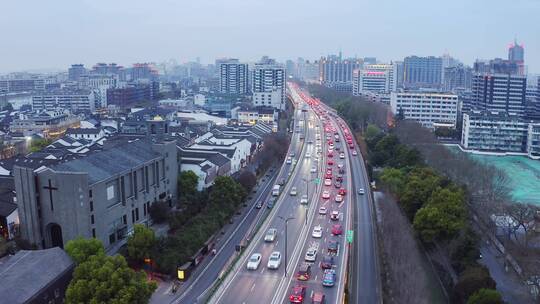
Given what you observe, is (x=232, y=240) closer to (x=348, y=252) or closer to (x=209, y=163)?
(x=348, y=252)

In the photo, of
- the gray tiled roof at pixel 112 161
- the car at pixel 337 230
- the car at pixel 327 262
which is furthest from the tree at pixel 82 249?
the car at pixel 337 230

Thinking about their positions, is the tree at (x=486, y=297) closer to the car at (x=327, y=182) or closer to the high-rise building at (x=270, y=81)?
the car at (x=327, y=182)

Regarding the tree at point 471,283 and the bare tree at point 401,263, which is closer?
the tree at point 471,283

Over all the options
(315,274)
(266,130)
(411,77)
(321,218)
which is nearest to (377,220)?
(321,218)

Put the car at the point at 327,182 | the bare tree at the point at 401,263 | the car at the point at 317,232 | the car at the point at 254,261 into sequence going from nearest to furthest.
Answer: the bare tree at the point at 401,263 → the car at the point at 254,261 → the car at the point at 317,232 → the car at the point at 327,182

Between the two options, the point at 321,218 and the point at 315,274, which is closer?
the point at 315,274

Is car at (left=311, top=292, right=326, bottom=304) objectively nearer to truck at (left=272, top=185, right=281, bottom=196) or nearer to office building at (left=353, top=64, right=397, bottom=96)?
truck at (left=272, top=185, right=281, bottom=196)

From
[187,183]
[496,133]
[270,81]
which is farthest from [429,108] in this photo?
[187,183]
